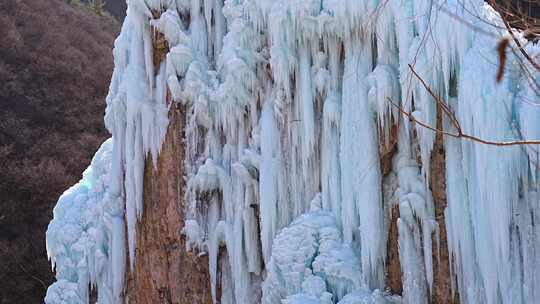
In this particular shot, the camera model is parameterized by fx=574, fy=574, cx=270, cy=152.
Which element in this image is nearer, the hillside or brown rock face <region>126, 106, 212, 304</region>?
brown rock face <region>126, 106, 212, 304</region>

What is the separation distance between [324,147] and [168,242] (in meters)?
2.29

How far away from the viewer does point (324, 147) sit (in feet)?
17.3

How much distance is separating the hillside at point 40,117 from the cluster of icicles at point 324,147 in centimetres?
521

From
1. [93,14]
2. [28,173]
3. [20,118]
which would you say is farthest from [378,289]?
[93,14]

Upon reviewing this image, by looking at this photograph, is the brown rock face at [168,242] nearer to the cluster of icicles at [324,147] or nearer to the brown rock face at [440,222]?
the cluster of icicles at [324,147]

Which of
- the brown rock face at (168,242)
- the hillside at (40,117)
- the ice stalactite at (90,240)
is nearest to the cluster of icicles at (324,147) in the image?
the ice stalactite at (90,240)

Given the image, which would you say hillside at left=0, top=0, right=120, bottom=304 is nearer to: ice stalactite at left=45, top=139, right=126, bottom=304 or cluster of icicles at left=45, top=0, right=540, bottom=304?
ice stalactite at left=45, top=139, right=126, bottom=304

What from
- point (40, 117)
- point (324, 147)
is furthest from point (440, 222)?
point (40, 117)

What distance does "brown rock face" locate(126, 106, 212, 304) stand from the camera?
6.32 metres

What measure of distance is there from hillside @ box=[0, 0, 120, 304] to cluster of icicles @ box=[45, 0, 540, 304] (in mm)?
5207

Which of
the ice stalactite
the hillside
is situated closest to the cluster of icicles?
the ice stalactite

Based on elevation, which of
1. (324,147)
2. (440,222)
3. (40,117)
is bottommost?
(440,222)

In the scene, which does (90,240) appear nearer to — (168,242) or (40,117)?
(168,242)

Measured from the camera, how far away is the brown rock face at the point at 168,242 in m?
6.32
